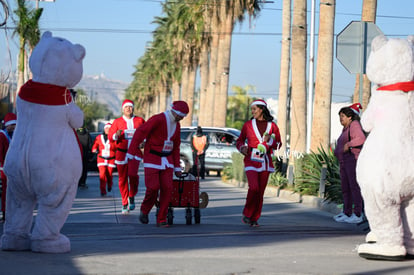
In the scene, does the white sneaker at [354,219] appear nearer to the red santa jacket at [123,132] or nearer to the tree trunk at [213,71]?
the red santa jacket at [123,132]

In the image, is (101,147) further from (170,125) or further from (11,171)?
(11,171)

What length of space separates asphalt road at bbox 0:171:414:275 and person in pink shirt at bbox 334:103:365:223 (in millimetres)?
388

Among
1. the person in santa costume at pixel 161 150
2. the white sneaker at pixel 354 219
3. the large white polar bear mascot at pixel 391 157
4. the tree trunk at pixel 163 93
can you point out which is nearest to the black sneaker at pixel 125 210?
the person in santa costume at pixel 161 150

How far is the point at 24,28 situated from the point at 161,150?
32.5m

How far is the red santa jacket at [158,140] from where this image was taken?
11891 millimetres

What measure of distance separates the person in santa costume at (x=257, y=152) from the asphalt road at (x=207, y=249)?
0.32m

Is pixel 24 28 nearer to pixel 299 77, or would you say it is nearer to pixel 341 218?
pixel 299 77

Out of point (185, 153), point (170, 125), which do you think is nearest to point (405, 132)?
point (170, 125)

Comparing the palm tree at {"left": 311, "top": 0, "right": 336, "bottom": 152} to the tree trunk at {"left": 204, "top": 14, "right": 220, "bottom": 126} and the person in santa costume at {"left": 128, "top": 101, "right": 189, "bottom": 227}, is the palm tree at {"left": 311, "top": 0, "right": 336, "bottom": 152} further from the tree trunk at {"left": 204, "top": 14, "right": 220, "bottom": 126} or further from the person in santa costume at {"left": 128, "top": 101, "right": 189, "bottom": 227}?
the tree trunk at {"left": 204, "top": 14, "right": 220, "bottom": 126}

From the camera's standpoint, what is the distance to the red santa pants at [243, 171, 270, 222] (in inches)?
483

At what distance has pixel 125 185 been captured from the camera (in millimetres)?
14750

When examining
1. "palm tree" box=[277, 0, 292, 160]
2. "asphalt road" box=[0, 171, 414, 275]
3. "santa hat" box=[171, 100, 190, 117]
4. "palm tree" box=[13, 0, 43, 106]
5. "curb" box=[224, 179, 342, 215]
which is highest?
"palm tree" box=[13, 0, 43, 106]

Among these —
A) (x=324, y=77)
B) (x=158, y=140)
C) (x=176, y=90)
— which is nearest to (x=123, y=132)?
(x=158, y=140)

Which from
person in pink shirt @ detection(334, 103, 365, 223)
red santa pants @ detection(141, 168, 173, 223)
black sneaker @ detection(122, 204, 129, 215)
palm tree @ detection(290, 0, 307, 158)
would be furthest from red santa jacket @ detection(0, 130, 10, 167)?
palm tree @ detection(290, 0, 307, 158)
